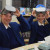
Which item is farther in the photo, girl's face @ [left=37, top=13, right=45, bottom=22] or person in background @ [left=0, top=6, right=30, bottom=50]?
girl's face @ [left=37, top=13, right=45, bottom=22]

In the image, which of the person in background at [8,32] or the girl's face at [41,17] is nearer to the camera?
the person in background at [8,32]

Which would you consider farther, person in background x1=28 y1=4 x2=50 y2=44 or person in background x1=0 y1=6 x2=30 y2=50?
person in background x1=28 y1=4 x2=50 y2=44

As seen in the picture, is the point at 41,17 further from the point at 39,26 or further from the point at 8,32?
the point at 8,32

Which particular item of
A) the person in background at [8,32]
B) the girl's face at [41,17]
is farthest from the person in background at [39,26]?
the person in background at [8,32]

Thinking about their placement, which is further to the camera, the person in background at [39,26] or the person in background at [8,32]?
the person in background at [39,26]

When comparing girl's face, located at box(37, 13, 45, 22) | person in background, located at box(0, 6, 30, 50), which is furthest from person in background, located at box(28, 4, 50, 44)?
person in background, located at box(0, 6, 30, 50)

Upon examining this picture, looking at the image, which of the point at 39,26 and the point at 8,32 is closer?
the point at 8,32

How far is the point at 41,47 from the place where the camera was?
44.6 inches

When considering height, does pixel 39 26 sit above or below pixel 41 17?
below

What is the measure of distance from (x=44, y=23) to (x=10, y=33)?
2.51ft

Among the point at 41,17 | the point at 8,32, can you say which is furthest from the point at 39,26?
the point at 8,32

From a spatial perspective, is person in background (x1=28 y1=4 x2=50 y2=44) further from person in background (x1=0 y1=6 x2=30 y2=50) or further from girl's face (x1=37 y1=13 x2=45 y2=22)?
person in background (x1=0 y1=6 x2=30 y2=50)

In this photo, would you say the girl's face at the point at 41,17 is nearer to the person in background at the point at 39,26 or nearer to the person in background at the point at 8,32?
the person in background at the point at 39,26

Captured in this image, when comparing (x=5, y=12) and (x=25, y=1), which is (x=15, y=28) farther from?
(x=25, y=1)
